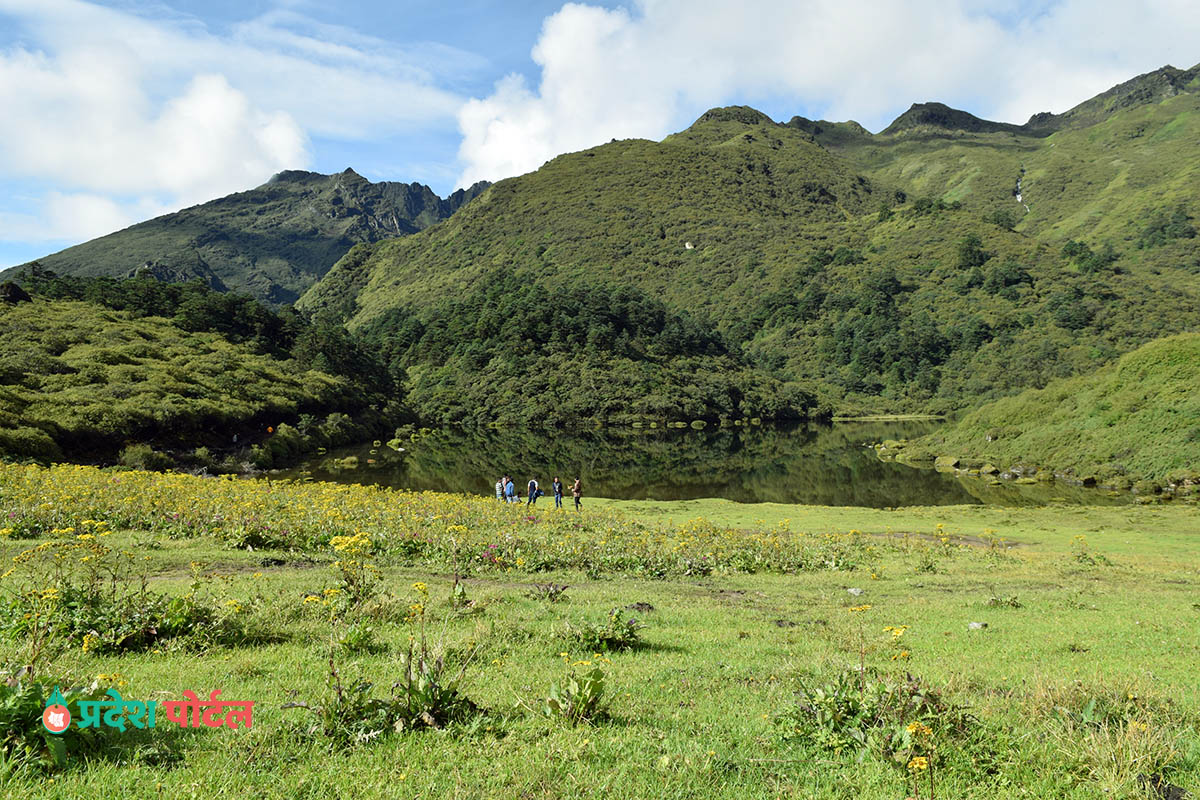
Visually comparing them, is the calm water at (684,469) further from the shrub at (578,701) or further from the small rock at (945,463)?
the shrub at (578,701)

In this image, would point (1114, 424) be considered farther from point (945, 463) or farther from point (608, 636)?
point (608, 636)

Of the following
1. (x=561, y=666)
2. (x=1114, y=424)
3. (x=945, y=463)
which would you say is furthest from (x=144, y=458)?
(x=1114, y=424)

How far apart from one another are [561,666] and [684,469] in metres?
55.8

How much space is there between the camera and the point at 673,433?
4026 inches

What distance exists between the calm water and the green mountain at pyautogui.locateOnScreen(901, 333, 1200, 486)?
4.97m

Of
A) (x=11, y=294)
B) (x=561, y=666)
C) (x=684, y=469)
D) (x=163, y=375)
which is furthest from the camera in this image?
(x=11, y=294)

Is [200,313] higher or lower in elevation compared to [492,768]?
higher

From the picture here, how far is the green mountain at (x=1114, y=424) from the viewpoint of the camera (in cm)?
4419

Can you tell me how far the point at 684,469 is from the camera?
62.8 meters

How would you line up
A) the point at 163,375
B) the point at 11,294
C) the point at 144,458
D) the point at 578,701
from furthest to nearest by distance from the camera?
the point at 11,294, the point at 163,375, the point at 144,458, the point at 578,701

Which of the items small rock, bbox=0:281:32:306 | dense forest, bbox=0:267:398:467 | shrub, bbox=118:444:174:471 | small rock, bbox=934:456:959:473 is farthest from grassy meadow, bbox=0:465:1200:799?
small rock, bbox=0:281:32:306

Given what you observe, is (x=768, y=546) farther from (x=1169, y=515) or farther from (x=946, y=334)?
(x=946, y=334)

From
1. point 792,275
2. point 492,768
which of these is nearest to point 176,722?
point 492,768

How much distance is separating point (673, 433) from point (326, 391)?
175ft
